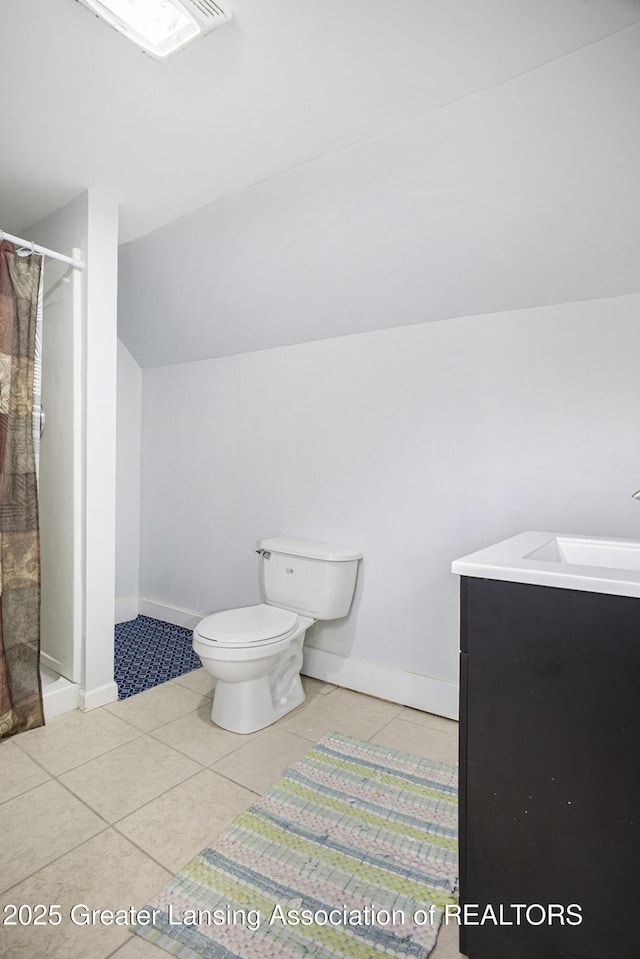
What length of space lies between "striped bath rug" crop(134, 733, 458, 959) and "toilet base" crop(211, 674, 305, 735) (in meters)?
0.33

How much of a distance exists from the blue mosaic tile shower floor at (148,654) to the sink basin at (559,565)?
6.35 ft

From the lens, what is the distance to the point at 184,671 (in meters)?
2.67

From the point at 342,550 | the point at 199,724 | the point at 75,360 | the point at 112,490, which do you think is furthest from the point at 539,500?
the point at 75,360

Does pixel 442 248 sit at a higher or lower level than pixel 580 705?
higher

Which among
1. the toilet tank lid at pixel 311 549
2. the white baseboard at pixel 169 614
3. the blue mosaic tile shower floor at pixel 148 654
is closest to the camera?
the toilet tank lid at pixel 311 549

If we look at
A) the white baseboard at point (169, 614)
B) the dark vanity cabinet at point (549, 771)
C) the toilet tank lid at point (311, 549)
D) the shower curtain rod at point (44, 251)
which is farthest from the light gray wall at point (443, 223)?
the white baseboard at point (169, 614)

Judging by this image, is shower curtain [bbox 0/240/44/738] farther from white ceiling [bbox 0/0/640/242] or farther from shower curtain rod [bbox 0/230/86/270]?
white ceiling [bbox 0/0/640/242]

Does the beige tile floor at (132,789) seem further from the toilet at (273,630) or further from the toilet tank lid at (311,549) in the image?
the toilet tank lid at (311,549)

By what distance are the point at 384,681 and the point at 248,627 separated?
755 millimetres

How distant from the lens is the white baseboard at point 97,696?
2.19m

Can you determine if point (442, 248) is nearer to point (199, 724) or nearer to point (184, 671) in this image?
point (199, 724)

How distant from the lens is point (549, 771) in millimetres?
1036

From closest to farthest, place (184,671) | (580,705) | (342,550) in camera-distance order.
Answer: (580,705)
(342,550)
(184,671)

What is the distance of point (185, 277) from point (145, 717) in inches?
85.4
